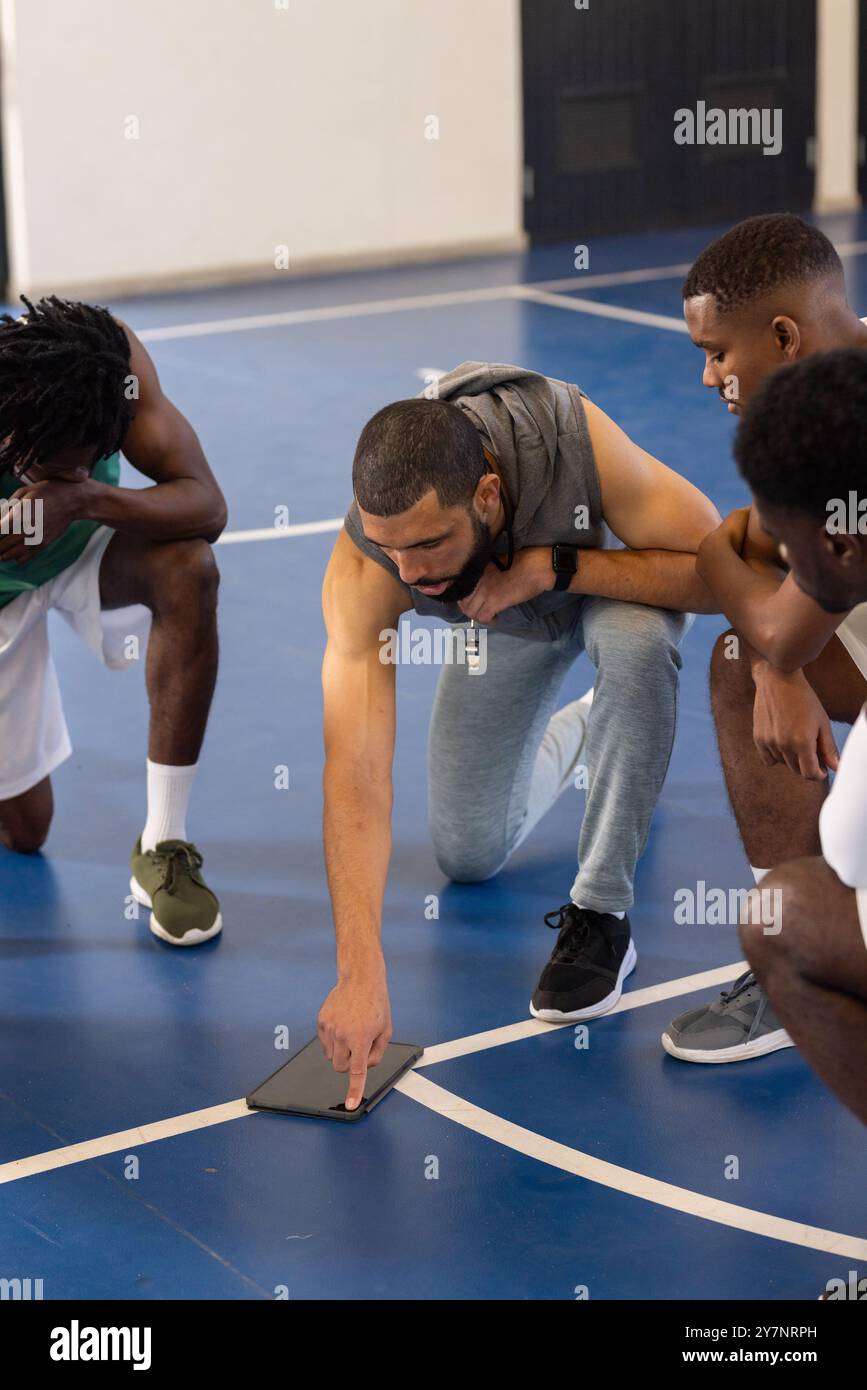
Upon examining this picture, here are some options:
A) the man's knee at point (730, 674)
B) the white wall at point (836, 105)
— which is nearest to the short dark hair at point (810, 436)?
the man's knee at point (730, 674)

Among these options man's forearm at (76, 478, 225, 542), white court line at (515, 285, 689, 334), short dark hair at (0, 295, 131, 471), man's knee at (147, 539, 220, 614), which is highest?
white court line at (515, 285, 689, 334)

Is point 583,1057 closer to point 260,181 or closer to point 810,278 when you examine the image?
point 810,278

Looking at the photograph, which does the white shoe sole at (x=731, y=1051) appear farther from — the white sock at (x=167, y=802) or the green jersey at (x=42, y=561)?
the green jersey at (x=42, y=561)

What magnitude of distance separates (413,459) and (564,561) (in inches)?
18.0

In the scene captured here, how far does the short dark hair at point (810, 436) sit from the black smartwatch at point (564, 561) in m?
1.00

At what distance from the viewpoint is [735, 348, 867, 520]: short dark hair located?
6.81ft

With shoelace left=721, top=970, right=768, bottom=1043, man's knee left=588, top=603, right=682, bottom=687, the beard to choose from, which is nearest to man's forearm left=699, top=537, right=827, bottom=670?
man's knee left=588, top=603, right=682, bottom=687

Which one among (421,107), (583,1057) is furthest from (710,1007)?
(421,107)

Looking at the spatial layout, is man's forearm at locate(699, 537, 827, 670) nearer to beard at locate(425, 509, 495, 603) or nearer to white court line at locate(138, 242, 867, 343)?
beard at locate(425, 509, 495, 603)

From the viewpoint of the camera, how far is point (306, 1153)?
9.23ft

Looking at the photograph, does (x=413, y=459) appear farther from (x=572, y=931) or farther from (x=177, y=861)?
(x=177, y=861)

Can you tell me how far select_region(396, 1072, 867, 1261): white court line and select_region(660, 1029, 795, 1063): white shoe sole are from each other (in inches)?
13.2

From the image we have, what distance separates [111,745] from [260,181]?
6838 mm

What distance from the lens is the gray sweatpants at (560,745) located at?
10.5 ft
